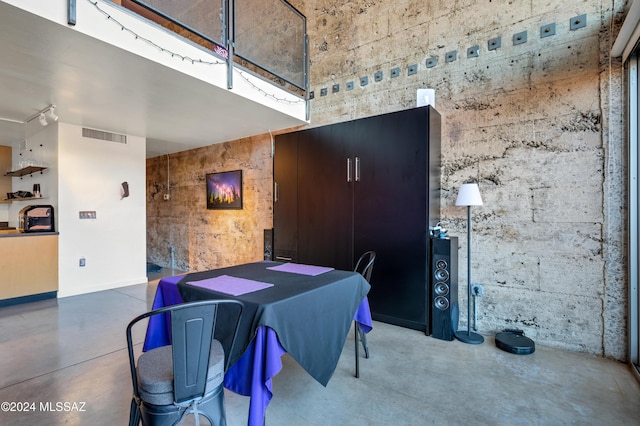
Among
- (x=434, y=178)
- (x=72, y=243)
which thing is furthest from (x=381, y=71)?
(x=72, y=243)

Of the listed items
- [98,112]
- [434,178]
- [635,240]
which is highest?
[98,112]

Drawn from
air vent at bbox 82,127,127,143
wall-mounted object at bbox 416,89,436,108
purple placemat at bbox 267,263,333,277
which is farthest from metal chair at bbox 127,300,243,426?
air vent at bbox 82,127,127,143

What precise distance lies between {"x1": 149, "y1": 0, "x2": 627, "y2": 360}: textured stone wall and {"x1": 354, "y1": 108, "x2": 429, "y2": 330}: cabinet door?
1.65ft

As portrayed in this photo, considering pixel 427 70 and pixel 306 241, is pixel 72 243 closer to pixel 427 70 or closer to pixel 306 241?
pixel 306 241

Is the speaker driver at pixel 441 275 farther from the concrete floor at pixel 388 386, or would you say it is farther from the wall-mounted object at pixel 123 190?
the wall-mounted object at pixel 123 190

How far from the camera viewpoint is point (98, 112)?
4.33 meters

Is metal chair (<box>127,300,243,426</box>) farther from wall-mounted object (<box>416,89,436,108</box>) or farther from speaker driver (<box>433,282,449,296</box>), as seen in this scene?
wall-mounted object (<box>416,89,436,108</box>)

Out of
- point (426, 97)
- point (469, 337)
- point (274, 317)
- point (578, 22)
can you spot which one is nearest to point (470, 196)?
point (426, 97)

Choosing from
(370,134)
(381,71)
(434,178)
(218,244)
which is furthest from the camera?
(218,244)

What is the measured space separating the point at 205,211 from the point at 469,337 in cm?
550

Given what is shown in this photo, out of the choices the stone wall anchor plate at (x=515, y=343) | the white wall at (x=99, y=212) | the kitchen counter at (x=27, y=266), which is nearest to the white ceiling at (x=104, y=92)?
the white wall at (x=99, y=212)

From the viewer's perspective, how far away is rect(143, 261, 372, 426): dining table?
1550mm

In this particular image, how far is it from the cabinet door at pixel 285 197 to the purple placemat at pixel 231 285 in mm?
2258

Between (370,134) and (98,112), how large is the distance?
3745 millimetres
